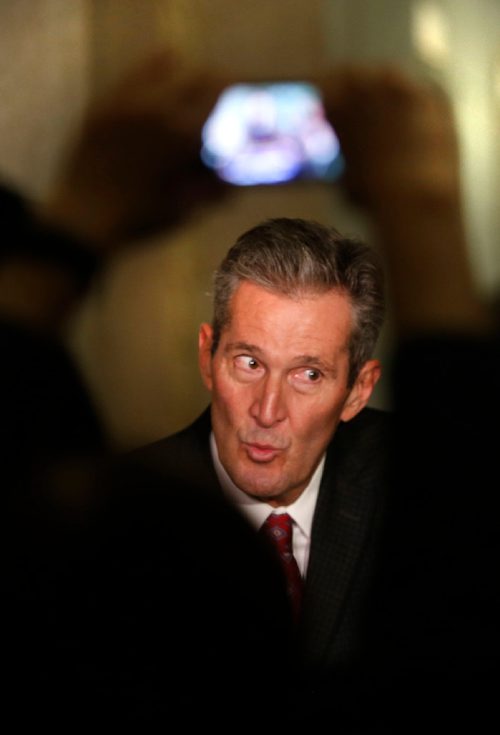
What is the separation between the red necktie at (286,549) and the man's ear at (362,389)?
0.18m

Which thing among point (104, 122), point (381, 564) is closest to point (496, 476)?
point (381, 564)

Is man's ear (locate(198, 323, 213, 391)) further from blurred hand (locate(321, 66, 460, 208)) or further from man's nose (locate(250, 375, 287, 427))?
blurred hand (locate(321, 66, 460, 208))

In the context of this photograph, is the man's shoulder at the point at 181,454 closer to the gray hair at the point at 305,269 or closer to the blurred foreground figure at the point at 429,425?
the gray hair at the point at 305,269

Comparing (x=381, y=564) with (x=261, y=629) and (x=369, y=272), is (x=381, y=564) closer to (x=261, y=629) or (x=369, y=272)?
(x=261, y=629)

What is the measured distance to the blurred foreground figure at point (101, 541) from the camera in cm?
129

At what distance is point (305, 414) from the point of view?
1.20 m

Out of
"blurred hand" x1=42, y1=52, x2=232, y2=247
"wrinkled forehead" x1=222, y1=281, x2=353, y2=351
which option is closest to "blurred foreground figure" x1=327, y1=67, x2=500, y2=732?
"wrinkled forehead" x1=222, y1=281, x2=353, y2=351

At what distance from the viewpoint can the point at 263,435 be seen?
120 centimetres

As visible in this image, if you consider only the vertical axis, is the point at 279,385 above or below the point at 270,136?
below

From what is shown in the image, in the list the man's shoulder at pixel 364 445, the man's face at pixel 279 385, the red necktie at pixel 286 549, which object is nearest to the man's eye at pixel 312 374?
the man's face at pixel 279 385

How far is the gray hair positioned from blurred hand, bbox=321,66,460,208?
11 cm

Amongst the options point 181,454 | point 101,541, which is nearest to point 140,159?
point 181,454

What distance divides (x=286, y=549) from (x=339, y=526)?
0.27 feet

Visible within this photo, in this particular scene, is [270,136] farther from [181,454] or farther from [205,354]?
[181,454]
